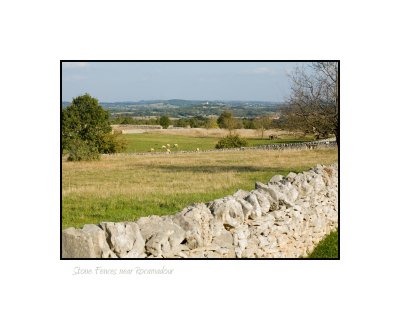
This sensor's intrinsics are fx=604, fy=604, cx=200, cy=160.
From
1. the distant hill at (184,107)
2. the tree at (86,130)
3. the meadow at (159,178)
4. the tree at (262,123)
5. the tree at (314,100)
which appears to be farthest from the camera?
the tree at (262,123)

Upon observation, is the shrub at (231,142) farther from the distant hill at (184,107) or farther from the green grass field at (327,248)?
the green grass field at (327,248)

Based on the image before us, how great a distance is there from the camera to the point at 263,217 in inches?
362

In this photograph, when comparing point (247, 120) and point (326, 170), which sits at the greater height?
point (247, 120)

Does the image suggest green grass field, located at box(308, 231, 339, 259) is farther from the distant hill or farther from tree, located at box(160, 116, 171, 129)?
tree, located at box(160, 116, 171, 129)

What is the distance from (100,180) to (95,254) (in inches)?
106

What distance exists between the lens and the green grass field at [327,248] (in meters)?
9.38

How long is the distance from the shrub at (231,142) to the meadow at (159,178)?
6.2 inches

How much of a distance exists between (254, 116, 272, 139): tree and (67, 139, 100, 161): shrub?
2.84 m

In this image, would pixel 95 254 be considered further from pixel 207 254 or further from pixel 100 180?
pixel 100 180

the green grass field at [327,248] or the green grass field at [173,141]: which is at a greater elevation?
the green grass field at [173,141]

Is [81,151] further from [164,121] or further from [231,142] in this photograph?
[231,142]

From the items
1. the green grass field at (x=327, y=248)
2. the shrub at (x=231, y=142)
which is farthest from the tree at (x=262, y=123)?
the green grass field at (x=327, y=248)

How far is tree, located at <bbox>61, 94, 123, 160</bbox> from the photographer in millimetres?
9570
